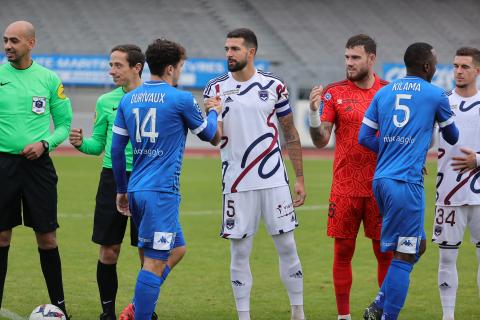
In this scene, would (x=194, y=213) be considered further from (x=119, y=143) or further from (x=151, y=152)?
(x=151, y=152)

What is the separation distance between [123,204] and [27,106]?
49.2 inches

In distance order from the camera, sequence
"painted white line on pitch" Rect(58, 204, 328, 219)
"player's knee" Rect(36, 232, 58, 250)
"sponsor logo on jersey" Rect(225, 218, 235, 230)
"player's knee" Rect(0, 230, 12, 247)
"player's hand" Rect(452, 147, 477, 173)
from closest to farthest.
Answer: "player's hand" Rect(452, 147, 477, 173) → "sponsor logo on jersey" Rect(225, 218, 235, 230) → "player's knee" Rect(0, 230, 12, 247) → "player's knee" Rect(36, 232, 58, 250) → "painted white line on pitch" Rect(58, 204, 328, 219)

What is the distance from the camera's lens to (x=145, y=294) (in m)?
6.62

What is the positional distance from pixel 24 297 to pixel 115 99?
7.65 ft

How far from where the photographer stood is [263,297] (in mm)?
9055

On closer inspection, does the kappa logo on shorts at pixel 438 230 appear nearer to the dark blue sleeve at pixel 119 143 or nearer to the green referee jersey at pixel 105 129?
the green referee jersey at pixel 105 129

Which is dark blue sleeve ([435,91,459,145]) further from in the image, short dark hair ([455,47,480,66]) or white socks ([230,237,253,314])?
white socks ([230,237,253,314])

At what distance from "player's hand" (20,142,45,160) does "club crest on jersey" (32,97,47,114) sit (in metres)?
0.31

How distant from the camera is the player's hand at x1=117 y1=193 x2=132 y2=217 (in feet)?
23.0

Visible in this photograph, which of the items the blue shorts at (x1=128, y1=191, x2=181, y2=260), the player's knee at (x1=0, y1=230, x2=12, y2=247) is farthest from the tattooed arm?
the player's knee at (x1=0, y1=230, x2=12, y2=247)

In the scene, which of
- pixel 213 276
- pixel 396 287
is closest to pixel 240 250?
pixel 396 287

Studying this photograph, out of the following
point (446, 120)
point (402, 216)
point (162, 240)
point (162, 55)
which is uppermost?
point (162, 55)

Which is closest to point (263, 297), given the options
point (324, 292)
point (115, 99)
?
point (324, 292)

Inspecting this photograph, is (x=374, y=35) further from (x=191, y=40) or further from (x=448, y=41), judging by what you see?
(x=191, y=40)
